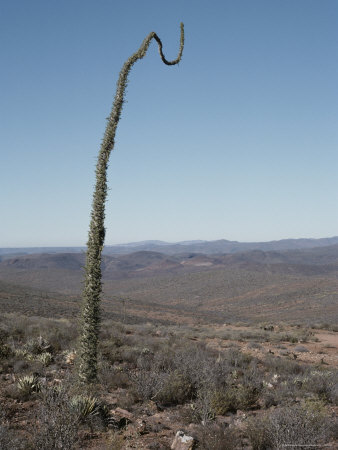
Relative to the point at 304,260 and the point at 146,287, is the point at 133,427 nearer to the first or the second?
the point at 146,287

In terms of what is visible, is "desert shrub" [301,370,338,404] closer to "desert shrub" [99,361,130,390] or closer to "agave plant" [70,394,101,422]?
"desert shrub" [99,361,130,390]

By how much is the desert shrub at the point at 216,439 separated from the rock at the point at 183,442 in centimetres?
14

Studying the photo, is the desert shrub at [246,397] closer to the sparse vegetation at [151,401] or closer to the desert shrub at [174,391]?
the sparse vegetation at [151,401]

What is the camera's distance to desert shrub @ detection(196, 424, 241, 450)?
4.74 meters

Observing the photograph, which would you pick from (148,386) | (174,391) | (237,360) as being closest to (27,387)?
(148,386)

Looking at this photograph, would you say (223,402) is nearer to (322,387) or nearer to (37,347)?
(322,387)

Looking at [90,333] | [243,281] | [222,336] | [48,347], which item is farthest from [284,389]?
[243,281]

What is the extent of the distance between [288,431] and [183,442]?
5.12 ft

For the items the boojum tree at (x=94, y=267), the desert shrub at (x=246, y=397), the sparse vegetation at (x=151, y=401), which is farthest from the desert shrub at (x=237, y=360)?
the boojum tree at (x=94, y=267)

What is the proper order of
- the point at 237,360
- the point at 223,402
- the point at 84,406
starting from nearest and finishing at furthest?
the point at 84,406 < the point at 223,402 < the point at 237,360

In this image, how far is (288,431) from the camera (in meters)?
4.63

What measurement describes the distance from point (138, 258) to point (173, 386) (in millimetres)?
160217

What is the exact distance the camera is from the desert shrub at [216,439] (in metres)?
4.74

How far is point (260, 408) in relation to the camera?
287 inches
